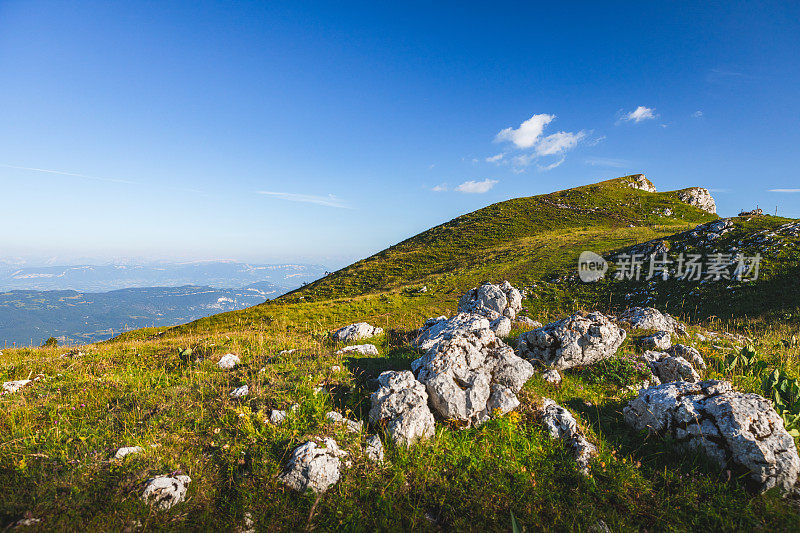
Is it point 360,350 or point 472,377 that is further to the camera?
point 360,350

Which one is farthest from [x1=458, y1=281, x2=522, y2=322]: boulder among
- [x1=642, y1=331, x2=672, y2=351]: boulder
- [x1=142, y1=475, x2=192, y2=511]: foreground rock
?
[x1=142, y1=475, x2=192, y2=511]: foreground rock

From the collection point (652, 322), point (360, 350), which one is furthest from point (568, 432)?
point (652, 322)

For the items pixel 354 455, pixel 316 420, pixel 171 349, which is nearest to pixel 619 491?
pixel 354 455

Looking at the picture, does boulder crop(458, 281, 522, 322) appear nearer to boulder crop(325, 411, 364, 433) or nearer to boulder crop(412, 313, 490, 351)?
boulder crop(412, 313, 490, 351)

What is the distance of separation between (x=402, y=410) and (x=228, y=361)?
6.61 metres

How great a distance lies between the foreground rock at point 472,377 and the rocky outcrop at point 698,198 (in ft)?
395

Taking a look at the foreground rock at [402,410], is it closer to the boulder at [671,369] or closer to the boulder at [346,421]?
the boulder at [346,421]

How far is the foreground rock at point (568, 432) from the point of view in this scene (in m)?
6.06

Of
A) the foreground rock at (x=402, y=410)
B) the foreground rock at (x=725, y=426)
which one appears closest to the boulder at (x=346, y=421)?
the foreground rock at (x=402, y=410)

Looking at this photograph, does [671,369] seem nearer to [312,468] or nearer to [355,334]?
[312,468]

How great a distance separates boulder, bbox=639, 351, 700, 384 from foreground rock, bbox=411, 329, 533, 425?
4191 millimetres

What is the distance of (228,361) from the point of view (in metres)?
10.1

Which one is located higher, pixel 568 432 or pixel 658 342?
pixel 658 342

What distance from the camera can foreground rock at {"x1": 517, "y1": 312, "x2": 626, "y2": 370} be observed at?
30.9 ft
